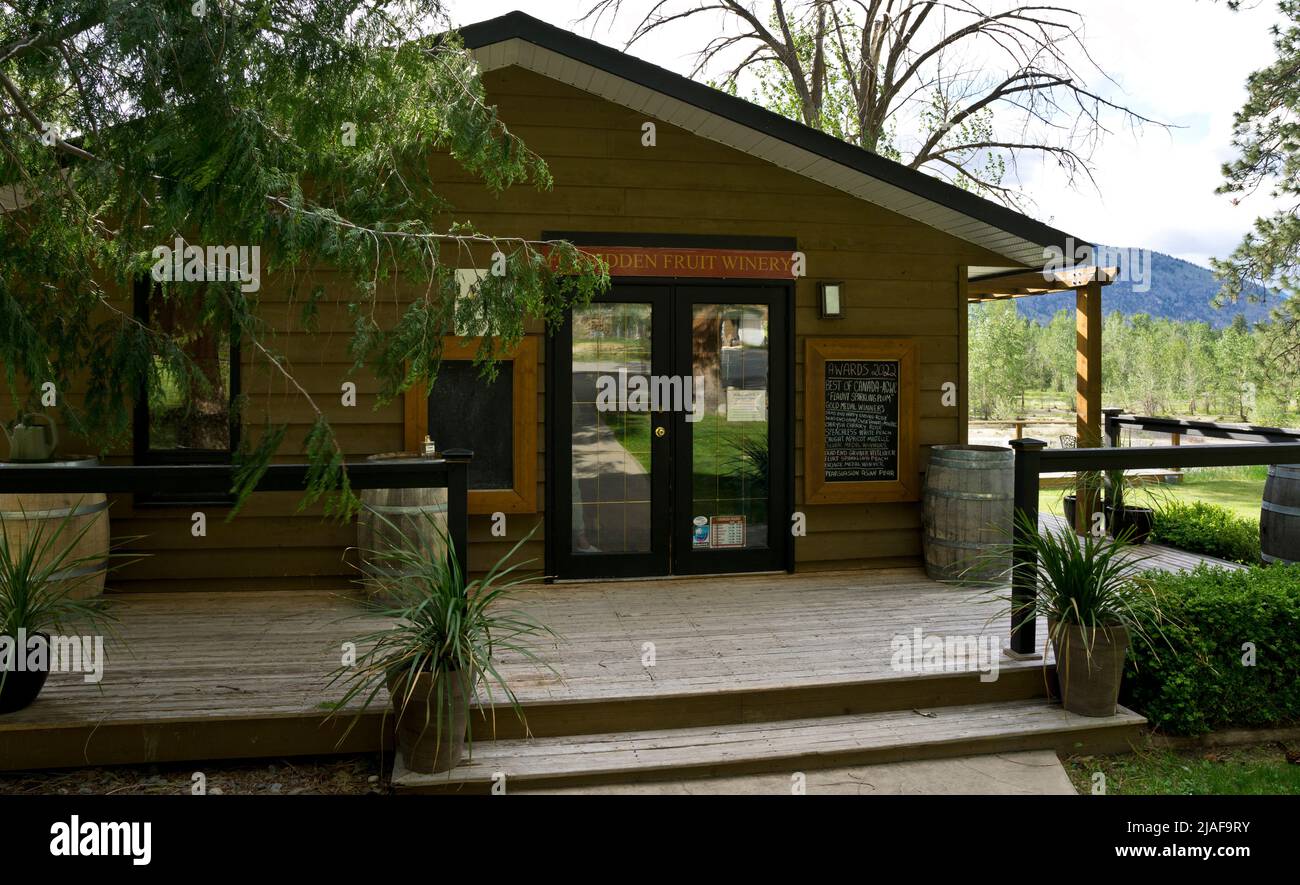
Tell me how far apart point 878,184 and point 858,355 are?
1113mm

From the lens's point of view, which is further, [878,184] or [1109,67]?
[1109,67]

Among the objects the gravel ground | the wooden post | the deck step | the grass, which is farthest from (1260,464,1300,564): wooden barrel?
the gravel ground

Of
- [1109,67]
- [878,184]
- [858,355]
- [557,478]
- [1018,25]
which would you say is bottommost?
[557,478]

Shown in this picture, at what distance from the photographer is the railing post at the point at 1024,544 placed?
425cm

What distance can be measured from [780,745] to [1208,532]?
5064 mm

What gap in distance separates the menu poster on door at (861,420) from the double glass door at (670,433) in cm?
22

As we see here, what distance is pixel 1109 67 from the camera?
11062mm

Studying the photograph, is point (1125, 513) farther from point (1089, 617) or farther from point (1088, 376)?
point (1089, 617)

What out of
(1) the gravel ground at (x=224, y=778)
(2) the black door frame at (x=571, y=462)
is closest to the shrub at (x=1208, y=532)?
(2) the black door frame at (x=571, y=462)

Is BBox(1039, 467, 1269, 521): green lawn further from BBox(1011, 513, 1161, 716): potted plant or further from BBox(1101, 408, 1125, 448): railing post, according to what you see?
BBox(1011, 513, 1161, 716): potted plant

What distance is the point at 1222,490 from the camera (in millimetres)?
14805

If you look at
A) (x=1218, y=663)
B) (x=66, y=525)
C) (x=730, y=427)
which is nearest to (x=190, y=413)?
(x=66, y=525)
